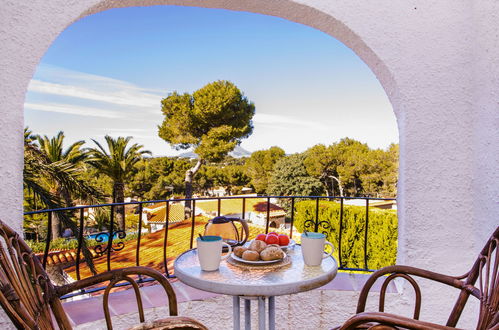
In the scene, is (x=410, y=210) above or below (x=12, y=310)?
above

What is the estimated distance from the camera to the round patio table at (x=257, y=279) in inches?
41.7

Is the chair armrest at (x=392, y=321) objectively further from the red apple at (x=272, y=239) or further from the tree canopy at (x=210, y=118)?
the tree canopy at (x=210, y=118)

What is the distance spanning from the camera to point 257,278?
3.67 feet

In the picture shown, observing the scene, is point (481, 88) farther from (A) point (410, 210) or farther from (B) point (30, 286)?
(B) point (30, 286)

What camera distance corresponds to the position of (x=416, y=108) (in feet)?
5.96

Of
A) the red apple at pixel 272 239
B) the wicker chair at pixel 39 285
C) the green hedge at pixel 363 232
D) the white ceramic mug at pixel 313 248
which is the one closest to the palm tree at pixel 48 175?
the wicker chair at pixel 39 285

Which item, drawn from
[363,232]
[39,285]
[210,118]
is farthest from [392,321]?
[210,118]

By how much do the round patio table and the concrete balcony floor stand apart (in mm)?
634

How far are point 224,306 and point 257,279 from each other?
0.96 m

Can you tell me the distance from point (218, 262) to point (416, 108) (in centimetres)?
131

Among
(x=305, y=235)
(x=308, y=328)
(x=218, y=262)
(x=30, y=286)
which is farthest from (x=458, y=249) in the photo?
(x=30, y=286)

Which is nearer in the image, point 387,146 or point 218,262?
point 218,262

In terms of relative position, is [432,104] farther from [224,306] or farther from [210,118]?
[210,118]

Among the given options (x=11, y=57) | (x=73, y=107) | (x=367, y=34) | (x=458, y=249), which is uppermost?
(x=73, y=107)
